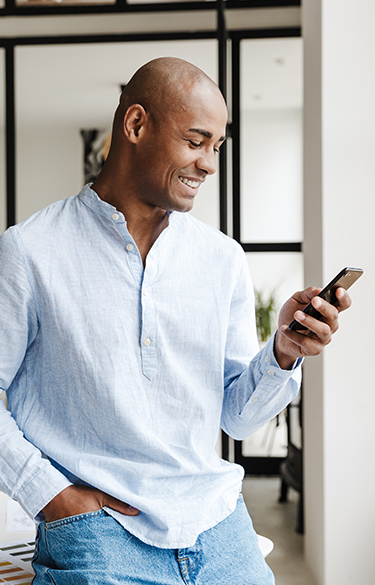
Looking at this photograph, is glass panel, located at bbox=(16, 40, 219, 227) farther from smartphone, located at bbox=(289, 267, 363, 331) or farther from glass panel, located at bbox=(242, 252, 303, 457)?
smartphone, located at bbox=(289, 267, 363, 331)

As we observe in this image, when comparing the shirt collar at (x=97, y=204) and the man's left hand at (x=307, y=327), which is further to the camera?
the shirt collar at (x=97, y=204)

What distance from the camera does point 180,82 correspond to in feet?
3.30

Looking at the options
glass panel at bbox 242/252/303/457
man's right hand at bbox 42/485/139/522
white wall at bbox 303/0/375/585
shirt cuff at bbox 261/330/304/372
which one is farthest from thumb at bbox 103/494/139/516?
glass panel at bbox 242/252/303/457

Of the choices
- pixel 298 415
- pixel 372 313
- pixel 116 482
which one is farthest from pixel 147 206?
pixel 298 415

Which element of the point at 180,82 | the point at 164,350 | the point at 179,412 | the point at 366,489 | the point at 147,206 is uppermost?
the point at 180,82

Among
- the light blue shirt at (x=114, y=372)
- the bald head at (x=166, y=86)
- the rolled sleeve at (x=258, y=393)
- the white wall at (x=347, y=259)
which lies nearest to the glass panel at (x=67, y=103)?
the white wall at (x=347, y=259)

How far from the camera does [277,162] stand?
11.0ft

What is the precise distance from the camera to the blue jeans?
944 mm

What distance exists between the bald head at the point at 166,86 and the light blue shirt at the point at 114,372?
20cm

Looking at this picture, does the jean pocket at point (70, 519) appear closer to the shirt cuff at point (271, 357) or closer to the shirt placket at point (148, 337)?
the shirt placket at point (148, 337)

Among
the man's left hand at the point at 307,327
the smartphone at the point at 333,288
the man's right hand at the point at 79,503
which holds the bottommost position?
the man's right hand at the point at 79,503

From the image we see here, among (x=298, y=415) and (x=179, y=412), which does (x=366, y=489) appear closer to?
(x=298, y=415)

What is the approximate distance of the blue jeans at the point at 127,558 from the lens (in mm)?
944

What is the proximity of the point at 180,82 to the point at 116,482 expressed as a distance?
70 centimetres
